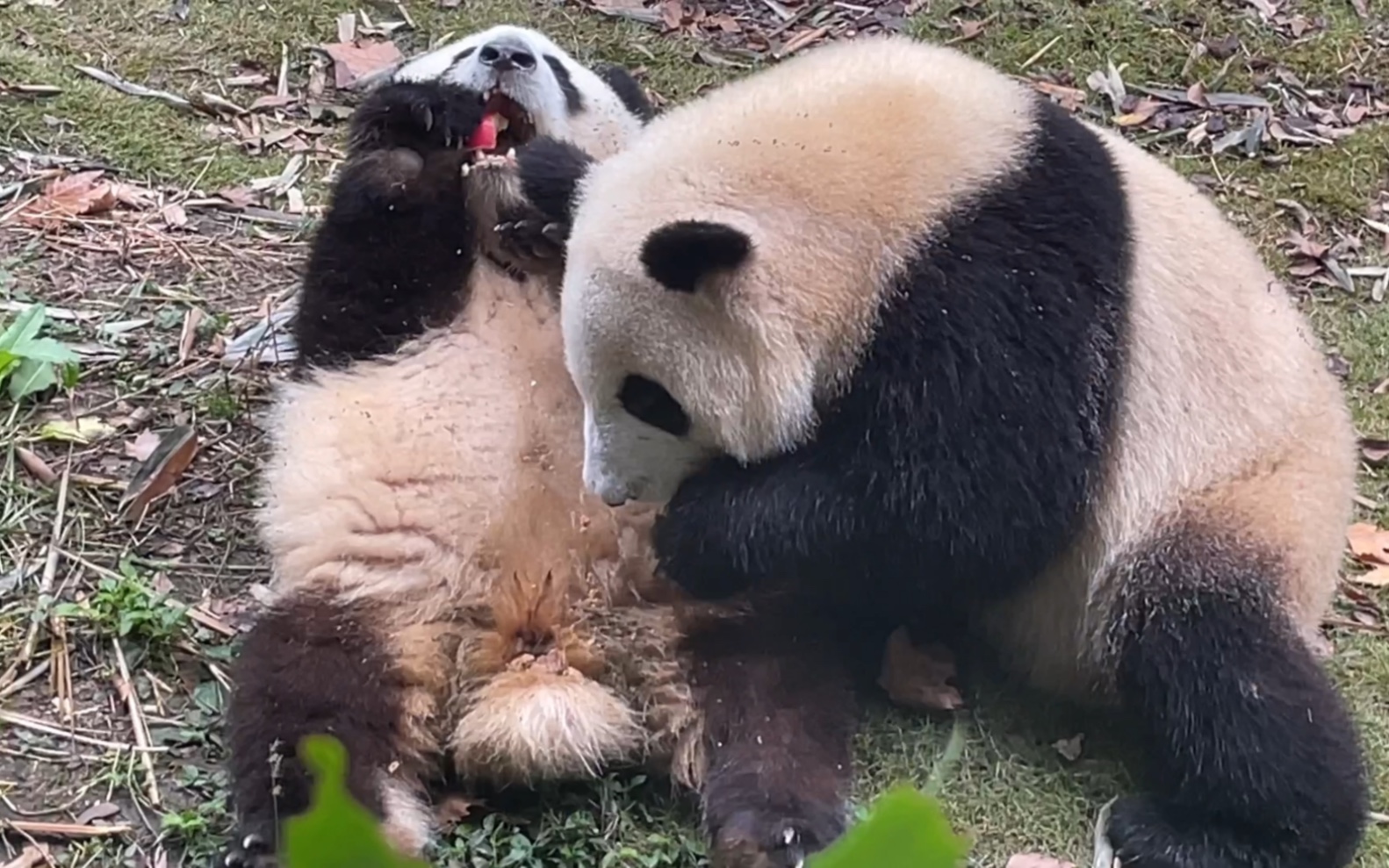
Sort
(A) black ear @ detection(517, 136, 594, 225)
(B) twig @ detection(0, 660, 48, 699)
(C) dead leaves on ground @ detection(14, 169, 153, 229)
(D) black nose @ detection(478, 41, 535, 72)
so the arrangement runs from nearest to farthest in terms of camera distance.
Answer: (B) twig @ detection(0, 660, 48, 699) < (A) black ear @ detection(517, 136, 594, 225) < (D) black nose @ detection(478, 41, 535, 72) < (C) dead leaves on ground @ detection(14, 169, 153, 229)

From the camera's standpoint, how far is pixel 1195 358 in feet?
10.3

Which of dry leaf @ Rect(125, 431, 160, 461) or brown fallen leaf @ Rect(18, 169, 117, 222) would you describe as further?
brown fallen leaf @ Rect(18, 169, 117, 222)

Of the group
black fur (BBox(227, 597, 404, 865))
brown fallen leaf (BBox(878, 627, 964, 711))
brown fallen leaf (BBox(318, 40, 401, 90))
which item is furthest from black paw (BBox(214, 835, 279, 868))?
brown fallen leaf (BBox(318, 40, 401, 90))

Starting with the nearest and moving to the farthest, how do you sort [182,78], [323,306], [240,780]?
[240,780] < [323,306] < [182,78]

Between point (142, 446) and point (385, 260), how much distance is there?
831 mm

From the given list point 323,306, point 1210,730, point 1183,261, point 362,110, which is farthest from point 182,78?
point 1210,730

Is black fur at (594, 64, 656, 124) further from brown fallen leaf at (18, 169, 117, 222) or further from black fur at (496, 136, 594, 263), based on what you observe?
brown fallen leaf at (18, 169, 117, 222)

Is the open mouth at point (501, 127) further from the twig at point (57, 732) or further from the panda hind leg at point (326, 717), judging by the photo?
the twig at point (57, 732)

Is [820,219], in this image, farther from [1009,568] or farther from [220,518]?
[220,518]

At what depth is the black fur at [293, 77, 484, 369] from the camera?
3375mm

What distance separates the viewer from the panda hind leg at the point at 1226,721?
9.29 feet

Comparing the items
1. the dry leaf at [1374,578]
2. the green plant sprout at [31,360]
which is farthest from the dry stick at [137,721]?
the dry leaf at [1374,578]

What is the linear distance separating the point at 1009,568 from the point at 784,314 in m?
0.66

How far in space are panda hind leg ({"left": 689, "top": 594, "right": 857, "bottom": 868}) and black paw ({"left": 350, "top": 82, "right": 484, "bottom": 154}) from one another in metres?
1.29
